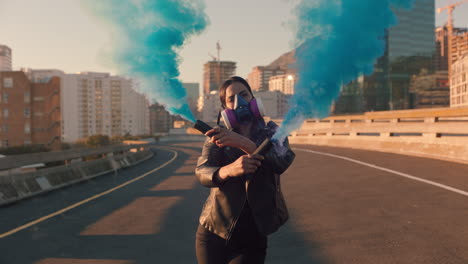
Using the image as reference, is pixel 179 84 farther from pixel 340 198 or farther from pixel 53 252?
pixel 340 198

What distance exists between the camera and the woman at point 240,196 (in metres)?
2.91

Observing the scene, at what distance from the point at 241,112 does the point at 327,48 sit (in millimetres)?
820

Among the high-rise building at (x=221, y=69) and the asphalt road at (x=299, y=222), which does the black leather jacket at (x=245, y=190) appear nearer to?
the high-rise building at (x=221, y=69)

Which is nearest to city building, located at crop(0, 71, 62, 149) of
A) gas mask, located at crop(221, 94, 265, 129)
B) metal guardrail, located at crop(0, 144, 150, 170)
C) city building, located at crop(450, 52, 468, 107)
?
metal guardrail, located at crop(0, 144, 150, 170)

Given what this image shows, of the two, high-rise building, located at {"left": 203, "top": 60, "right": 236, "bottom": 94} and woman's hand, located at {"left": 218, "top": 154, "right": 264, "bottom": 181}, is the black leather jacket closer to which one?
woman's hand, located at {"left": 218, "top": 154, "right": 264, "bottom": 181}

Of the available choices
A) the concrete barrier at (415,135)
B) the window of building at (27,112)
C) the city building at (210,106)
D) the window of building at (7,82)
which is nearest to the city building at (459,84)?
the concrete barrier at (415,135)

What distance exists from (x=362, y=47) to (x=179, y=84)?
155 centimetres

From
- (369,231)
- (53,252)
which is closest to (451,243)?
(369,231)

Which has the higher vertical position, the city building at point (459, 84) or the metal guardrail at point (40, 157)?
the city building at point (459, 84)

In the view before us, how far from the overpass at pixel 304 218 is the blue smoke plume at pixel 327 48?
2.61m

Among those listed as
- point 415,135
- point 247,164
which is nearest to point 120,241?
point 247,164

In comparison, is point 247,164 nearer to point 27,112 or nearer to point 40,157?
point 40,157

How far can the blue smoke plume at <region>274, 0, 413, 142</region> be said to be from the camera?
3.05 m

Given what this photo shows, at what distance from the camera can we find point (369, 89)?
18350cm
